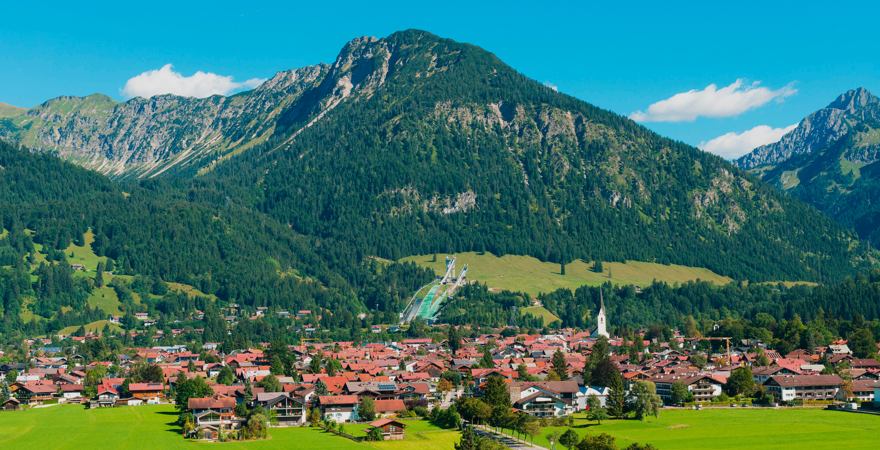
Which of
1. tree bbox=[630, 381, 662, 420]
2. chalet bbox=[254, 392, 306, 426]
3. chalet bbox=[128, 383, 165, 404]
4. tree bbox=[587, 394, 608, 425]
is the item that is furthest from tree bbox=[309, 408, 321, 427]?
tree bbox=[630, 381, 662, 420]

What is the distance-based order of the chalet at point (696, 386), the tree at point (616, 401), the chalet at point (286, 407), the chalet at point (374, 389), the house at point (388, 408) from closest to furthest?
the tree at point (616, 401)
the chalet at point (286, 407)
the house at point (388, 408)
the chalet at point (374, 389)
the chalet at point (696, 386)

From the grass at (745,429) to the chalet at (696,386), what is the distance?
11488 millimetres

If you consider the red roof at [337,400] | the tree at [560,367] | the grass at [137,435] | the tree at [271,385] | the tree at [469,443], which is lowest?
the grass at [137,435]

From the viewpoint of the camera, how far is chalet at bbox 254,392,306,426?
135 meters

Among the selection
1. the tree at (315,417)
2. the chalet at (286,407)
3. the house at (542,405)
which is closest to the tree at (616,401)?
the house at (542,405)

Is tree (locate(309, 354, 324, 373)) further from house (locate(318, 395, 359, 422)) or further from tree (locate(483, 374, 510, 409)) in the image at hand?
tree (locate(483, 374, 510, 409))

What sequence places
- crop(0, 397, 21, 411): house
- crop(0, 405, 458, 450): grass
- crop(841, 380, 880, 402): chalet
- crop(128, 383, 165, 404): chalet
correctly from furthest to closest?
crop(128, 383, 165, 404): chalet, crop(0, 397, 21, 411): house, crop(841, 380, 880, 402): chalet, crop(0, 405, 458, 450): grass

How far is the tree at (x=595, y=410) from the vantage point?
12912 cm

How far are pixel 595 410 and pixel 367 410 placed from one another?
25711mm

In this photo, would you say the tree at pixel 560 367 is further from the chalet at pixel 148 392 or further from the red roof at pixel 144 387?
the red roof at pixel 144 387

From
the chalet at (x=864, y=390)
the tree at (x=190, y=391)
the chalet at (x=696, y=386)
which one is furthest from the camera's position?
the chalet at (x=696, y=386)

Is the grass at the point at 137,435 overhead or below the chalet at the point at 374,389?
below

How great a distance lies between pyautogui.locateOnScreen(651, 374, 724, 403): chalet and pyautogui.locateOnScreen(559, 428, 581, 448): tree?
4281 cm

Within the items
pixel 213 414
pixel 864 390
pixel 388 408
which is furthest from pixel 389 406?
pixel 864 390
